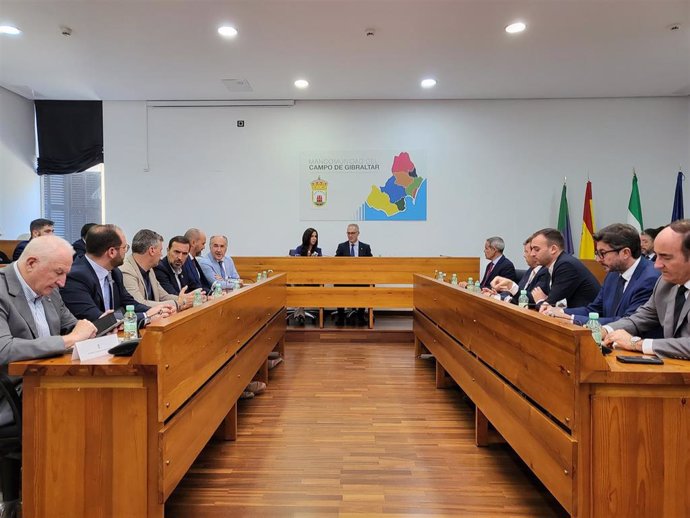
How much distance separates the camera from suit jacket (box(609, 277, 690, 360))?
60.1 inches

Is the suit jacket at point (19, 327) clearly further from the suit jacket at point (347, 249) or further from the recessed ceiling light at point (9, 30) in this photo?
the suit jacket at point (347, 249)

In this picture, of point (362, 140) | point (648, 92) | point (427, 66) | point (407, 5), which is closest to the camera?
point (407, 5)

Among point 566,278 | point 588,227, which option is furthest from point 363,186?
point 566,278

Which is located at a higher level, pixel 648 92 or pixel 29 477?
pixel 648 92

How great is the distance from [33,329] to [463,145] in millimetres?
6476

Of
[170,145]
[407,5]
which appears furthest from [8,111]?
[407,5]

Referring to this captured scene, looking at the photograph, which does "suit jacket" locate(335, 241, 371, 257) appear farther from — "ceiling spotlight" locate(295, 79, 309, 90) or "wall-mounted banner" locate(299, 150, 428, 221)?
"ceiling spotlight" locate(295, 79, 309, 90)

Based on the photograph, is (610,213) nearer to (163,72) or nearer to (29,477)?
(163,72)

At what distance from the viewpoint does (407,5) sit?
417cm

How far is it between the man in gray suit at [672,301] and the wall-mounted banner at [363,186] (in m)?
5.32

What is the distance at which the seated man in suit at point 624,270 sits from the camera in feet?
7.45

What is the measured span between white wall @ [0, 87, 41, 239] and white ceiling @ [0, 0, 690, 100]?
1.06 ft

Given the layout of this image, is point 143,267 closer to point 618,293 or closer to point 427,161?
point 618,293

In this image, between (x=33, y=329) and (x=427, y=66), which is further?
(x=427, y=66)
